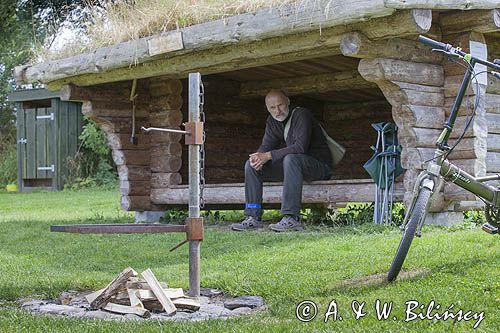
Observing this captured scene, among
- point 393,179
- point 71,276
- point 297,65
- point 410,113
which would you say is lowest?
point 71,276

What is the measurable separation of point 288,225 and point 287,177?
510mm

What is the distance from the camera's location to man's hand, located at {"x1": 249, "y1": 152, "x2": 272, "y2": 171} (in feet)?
30.0

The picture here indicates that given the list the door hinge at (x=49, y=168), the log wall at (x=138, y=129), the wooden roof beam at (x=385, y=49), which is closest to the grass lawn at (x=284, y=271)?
the wooden roof beam at (x=385, y=49)

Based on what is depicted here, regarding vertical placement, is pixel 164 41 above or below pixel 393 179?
above

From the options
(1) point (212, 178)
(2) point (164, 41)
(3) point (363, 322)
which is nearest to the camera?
(3) point (363, 322)

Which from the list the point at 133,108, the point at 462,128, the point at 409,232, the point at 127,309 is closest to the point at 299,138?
the point at 462,128

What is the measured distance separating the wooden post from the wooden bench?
3.53 metres

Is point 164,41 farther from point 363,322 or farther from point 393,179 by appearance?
point 363,322

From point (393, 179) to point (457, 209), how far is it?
678 mm

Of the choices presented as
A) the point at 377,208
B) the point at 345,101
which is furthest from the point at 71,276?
the point at 345,101

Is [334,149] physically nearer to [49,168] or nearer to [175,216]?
[175,216]

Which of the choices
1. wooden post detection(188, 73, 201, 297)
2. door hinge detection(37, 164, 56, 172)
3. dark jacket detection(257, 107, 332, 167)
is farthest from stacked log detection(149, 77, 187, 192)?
door hinge detection(37, 164, 56, 172)

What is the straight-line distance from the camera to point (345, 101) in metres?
12.8

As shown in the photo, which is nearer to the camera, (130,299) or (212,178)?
(130,299)
